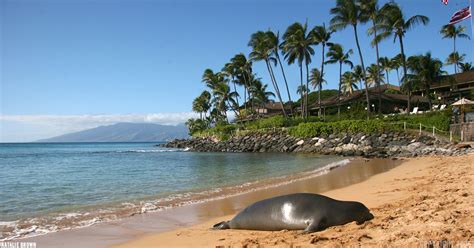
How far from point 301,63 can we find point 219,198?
134 ft

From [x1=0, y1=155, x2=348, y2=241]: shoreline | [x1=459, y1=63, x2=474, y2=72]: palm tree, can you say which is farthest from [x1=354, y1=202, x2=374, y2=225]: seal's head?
[x1=459, y1=63, x2=474, y2=72]: palm tree

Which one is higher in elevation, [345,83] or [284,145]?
[345,83]

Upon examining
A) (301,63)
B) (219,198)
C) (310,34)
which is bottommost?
(219,198)

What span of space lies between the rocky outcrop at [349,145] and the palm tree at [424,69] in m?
14.0


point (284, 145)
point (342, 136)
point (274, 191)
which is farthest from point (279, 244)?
point (284, 145)

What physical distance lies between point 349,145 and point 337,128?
5454 millimetres

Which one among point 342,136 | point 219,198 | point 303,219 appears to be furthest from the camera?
point 342,136

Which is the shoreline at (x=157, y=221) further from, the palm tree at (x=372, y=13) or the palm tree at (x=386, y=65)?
the palm tree at (x=386, y=65)

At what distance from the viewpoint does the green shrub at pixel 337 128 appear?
36.5 metres

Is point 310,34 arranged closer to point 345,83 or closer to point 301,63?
point 301,63

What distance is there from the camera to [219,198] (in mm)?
12312

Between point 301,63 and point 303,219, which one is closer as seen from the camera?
point 303,219

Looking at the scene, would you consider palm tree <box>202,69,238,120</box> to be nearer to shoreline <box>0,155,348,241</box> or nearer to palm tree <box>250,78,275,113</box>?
palm tree <box>250,78,275,113</box>

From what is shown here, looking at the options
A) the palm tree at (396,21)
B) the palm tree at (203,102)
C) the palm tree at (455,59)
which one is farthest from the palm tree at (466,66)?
the palm tree at (203,102)
